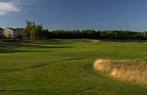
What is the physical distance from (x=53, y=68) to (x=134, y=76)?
834cm

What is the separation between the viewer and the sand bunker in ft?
74.2

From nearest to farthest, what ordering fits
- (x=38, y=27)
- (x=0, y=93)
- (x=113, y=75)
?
(x=0, y=93), (x=113, y=75), (x=38, y=27)

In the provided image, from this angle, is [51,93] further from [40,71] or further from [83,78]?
[40,71]

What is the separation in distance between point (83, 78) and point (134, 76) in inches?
121

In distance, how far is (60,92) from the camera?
17.7 meters

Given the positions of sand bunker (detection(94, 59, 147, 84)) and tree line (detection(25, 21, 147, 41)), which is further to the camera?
tree line (detection(25, 21, 147, 41))

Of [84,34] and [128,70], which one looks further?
[84,34]

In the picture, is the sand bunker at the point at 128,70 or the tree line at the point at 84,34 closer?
the sand bunker at the point at 128,70

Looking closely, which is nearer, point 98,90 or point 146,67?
point 98,90

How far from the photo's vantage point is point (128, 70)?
2397 cm

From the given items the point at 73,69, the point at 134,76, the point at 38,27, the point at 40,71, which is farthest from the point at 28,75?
the point at 38,27

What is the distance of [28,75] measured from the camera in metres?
25.3

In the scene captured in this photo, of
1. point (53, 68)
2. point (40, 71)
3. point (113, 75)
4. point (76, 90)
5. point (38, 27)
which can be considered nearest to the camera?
point (76, 90)

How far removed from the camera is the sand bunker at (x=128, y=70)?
890 inches
